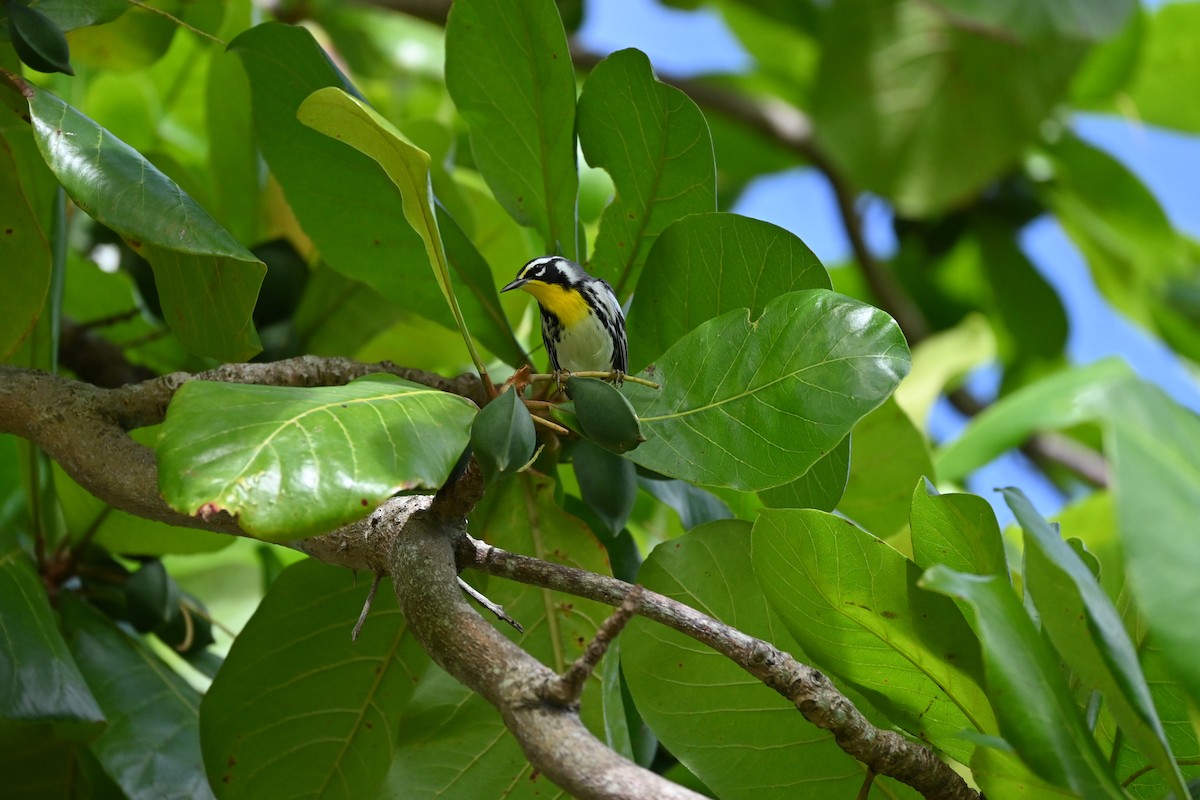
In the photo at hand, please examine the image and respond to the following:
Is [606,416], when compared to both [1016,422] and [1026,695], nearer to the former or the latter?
[1026,695]

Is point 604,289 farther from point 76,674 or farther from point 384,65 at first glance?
point 384,65

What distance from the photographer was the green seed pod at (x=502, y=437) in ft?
1.73

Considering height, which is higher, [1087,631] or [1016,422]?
[1087,631]

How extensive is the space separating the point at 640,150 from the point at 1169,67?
6.00ft

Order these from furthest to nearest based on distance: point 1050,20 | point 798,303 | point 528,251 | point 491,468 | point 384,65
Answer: point 384,65 < point 1050,20 < point 528,251 < point 798,303 < point 491,468

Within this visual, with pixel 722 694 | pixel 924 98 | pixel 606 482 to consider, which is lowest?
pixel 722 694

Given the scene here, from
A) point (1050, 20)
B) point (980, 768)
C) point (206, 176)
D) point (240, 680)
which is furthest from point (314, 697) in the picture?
point (1050, 20)

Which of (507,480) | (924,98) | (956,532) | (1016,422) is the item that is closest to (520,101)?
(507,480)

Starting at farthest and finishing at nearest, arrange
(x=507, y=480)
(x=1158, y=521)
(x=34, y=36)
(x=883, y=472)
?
(x=883, y=472)
(x=507, y=480)
(x=34, y=36)
(x=1158, y=521)

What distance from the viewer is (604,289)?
78 centimetres

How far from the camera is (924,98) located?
209cm

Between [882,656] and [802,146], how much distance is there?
64.9 inches

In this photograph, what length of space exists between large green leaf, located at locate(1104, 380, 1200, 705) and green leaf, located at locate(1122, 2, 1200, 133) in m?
1.98

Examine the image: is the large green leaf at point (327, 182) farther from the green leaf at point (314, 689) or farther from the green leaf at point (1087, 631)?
the green leaf at point (1087, 631)
